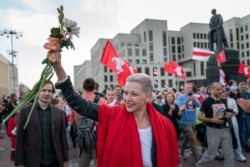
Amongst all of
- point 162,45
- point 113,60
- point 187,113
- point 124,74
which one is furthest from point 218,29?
point 162,45

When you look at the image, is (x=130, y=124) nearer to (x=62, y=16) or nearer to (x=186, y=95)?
(x=62, y=16)

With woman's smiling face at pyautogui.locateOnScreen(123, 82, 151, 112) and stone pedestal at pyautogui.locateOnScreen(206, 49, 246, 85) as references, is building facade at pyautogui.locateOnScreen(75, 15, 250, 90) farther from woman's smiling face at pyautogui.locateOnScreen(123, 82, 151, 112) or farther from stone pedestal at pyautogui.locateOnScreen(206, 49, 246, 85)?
→ woman's smiling face at pyautogui.locateOnScreen(123, 82, 151, 112)

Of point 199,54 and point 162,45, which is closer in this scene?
point 199,54

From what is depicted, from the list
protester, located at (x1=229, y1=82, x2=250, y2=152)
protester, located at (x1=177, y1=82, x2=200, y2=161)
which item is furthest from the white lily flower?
protester, located at (x1=229, y1=82, x2=250, y2=152)

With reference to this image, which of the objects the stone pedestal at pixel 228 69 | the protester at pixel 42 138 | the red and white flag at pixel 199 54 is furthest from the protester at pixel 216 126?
the stone pedestal at pixel 228 69

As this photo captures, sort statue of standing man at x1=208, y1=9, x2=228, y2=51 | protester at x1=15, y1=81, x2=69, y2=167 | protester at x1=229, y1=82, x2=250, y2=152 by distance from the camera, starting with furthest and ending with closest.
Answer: statue of standing man at x1=208, y1=9, x2=228, y2=51 → protester at x1=229, y1=82, x2=250, y2=152 → protester at x1=15, y1=81, x2=69, y2=167

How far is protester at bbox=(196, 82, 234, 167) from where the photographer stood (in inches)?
203

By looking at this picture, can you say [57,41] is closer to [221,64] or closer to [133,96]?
[133,96]

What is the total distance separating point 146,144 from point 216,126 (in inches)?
125

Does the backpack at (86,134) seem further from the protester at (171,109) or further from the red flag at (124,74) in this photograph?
the red flag at (124,74)

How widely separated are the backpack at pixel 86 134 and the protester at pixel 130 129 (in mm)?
1818

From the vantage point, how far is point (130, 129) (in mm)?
2432

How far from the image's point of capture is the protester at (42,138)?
3498mm

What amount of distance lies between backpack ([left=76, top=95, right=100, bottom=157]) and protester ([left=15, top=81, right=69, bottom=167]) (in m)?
0.53
